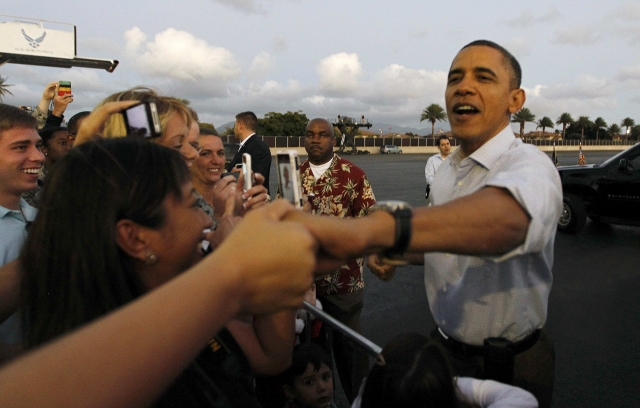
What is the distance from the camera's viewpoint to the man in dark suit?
21.1 ft

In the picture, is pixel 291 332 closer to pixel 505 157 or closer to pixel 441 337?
pixel 441 337

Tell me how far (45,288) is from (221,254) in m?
0.65

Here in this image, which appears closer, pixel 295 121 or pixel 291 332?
pixel 291 332

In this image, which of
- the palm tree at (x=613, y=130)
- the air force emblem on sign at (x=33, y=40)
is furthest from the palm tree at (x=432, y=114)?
the air force emblem on sign at (x=33, y=40)

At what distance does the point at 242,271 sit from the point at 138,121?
1.36m

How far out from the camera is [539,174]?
1.42m

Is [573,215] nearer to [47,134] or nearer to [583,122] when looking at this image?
[47,134]

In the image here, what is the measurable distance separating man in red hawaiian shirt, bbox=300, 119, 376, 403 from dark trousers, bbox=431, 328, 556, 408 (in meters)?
1.34

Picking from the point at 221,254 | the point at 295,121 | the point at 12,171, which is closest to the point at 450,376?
the point at 221,254

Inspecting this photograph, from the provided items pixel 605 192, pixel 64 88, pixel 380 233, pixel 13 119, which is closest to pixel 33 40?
pixel 64 88

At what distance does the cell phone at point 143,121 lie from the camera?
6.07 feet

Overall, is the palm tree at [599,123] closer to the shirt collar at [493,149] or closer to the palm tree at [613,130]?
the palm tree at [613,130]

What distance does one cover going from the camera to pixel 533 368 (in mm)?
2012

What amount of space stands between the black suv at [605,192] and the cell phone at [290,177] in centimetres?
856
